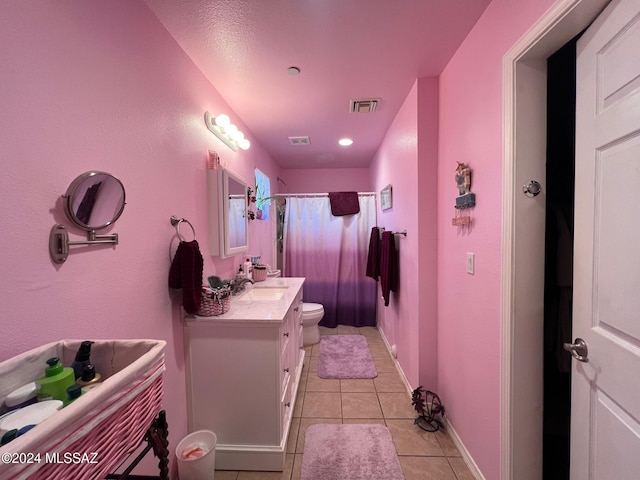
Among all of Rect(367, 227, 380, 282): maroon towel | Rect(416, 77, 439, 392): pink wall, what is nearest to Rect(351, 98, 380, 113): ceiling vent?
Rect(416, 77, 439, 392): pink wall

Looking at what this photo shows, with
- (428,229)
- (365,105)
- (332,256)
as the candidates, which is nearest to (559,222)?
(428,229)

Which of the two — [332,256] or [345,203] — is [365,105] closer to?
[345,203]

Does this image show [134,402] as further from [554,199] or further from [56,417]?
[554,199]

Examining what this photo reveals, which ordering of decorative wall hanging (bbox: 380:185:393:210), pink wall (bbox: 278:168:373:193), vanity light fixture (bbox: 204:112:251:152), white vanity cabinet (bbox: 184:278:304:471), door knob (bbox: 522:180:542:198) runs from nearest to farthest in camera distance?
door knob (bbox: 522:180:542:198), white vanity cabinet (bbox: 184:278:304:471), vanity light fixture (bbox: 204:112:251:152), decorative wall hanging (bbox: 380:185:393:210), pink wall (bbox: 278:168:373:193)

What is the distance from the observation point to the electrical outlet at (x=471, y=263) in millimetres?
1332

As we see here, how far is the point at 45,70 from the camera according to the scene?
754mm

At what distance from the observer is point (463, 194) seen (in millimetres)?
A: 1419

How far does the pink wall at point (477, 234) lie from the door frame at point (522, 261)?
0.24 ft

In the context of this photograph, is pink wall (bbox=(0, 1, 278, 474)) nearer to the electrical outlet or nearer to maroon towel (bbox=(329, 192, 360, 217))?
the electrical outlet

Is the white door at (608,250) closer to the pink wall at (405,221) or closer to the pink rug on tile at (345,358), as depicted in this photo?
the pink wall at (405,221)

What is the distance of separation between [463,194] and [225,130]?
1.63m

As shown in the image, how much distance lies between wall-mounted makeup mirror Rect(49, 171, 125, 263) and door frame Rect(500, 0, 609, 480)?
1.55 m

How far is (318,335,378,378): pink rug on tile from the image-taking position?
2.34m

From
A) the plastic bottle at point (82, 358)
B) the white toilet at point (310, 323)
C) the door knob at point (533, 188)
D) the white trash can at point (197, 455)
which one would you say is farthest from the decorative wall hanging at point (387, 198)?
the plastic bottle at point (82, 358)
